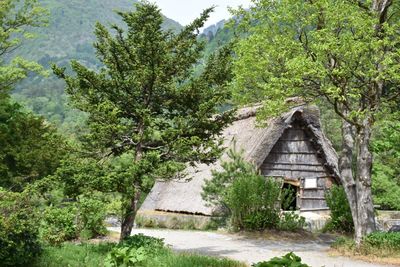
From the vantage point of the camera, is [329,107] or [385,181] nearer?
[385,181]

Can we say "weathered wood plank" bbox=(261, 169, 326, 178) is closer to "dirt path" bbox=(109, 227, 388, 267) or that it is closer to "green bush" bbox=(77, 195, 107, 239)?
"dirt path" bbox=(109, 227, 388, 267)

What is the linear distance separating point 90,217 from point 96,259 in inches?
170

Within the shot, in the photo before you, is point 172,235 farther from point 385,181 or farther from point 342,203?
point 385,181

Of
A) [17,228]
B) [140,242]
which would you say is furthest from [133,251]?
[17,228]

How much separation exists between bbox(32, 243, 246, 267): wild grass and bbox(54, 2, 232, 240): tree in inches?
43.9

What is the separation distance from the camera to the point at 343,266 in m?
11.5

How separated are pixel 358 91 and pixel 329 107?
95.1 feet

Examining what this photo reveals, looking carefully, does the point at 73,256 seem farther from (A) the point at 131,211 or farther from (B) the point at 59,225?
(B) the point at 59,225

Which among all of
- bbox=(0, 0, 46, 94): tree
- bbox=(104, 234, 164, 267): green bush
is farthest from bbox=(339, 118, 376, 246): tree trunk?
bbox=(0, 0, 46, 94): tree

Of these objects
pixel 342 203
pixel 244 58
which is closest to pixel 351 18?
pixel 244 58

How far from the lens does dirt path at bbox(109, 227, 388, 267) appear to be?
1230cm

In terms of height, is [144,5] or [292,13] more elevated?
[292,13]

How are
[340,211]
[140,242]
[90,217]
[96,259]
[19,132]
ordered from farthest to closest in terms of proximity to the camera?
1. [19,132]
2. [340,211]
3. [90,217]
4. [140,242]
5. [96,259]

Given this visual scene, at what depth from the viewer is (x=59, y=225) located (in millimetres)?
14578
